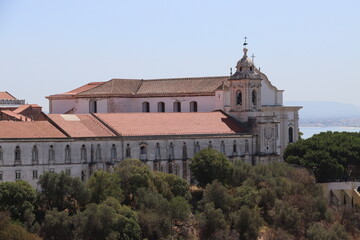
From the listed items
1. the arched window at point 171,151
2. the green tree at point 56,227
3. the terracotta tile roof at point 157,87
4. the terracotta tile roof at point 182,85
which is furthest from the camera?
the terracotta tile roof at point 182,85

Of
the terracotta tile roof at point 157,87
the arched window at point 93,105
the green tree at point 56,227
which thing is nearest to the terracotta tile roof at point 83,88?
the terracotta tile roof at point 157,87

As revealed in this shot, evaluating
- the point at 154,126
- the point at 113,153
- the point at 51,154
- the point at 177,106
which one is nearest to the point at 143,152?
the point at 113,153

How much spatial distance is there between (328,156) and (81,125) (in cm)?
2379

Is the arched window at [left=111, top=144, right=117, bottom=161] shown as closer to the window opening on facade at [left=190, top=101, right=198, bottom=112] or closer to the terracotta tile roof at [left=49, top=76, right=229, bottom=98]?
the terracotta tile roof at [left=49, top=76, right=229, bottom=98]

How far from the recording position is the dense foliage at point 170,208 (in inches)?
3036

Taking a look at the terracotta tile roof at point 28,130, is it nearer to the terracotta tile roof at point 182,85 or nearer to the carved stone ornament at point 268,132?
the terracotta tile roof at point 182,85

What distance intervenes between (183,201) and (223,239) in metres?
4.97

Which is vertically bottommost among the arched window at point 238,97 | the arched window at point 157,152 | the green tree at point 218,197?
the green tree at point 218,197

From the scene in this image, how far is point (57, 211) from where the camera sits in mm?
79438

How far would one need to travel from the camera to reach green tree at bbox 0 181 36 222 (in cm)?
7781

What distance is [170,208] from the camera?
82688mm

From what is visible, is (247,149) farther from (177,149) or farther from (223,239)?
(223,239)

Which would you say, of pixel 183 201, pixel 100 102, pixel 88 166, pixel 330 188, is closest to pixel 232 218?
pixel 183 201

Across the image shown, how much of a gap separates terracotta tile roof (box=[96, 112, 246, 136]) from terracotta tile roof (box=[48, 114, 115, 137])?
1.09 metres
